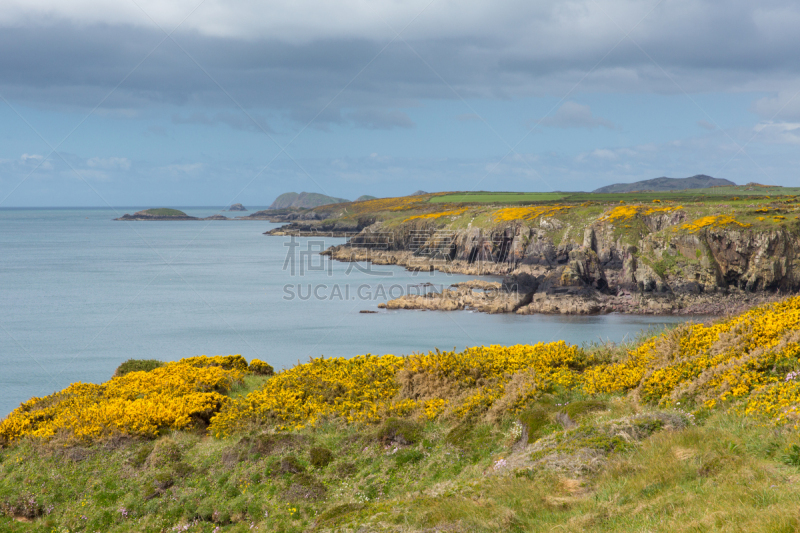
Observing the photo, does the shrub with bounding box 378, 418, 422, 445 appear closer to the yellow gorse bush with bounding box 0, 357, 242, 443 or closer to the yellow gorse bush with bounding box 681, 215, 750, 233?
the yellow gorse bush with bounding box 0, 357, 242, 443

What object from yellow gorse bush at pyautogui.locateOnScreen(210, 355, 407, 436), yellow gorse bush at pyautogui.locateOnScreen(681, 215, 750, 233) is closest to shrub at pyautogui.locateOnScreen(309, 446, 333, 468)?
yellow gorse bush at pyautogui.locateOnScreen(210, 355, 407, 436)

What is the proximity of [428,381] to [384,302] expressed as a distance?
39252 millimetres

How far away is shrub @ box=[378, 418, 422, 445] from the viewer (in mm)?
11648

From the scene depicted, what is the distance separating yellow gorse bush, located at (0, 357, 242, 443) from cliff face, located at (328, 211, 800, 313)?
34.0m

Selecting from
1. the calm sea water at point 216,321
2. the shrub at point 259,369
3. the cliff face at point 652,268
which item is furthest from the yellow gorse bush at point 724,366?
Result: the cliff face at point 652,268

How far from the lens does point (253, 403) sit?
1427 cm

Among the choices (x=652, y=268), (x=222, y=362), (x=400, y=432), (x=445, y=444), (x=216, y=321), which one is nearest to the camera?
(x=445, y=444)

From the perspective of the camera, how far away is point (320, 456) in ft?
37.7

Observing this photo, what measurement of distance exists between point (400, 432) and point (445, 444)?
1048 millimetres

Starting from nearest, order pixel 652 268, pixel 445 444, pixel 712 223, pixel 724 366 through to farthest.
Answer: pixel 724 366 < pixel 445 444 < pixel 652 268 < pixel 712 223

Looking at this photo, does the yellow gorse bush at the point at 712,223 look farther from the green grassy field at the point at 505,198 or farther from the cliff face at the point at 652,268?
the green grassy field at the point at 505,198

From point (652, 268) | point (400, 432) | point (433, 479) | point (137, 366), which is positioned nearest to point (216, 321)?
point (137, 366)

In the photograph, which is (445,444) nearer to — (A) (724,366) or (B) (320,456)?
(B) (320,456)

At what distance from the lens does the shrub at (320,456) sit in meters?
11.4
